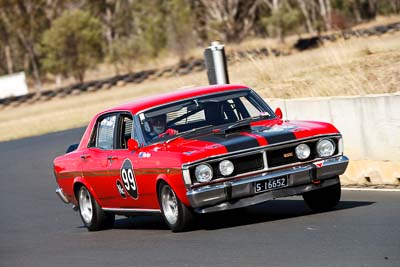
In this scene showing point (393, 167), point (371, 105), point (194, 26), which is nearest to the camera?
point (393, 167)

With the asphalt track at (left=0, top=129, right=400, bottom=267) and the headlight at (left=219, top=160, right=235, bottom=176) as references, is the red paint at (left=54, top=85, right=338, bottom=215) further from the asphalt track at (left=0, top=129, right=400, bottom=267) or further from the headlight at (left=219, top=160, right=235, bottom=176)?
the asphalt track at (left=0, top=129, right=400, bottom=267)

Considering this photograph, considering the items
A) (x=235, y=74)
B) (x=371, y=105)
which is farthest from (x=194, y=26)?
(x=371, y=105)

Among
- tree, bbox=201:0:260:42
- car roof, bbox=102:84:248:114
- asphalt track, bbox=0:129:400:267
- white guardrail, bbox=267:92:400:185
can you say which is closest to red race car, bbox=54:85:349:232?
car roof, bbox=102:84:248:114

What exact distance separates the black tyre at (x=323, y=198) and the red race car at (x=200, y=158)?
1 cm

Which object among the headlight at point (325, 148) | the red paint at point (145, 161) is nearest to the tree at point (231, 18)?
the red paint at point (145, 161)

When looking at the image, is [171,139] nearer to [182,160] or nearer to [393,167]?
[182,160]

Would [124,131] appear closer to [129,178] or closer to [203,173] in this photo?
[129,178]

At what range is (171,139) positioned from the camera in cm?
1052

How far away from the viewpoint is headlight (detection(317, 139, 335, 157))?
1020 cm

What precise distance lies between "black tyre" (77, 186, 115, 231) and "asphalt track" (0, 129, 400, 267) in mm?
135

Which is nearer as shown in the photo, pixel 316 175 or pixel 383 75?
pixel 316 175

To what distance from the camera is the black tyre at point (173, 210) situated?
10000 mm

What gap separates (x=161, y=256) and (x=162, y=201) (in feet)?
4.37

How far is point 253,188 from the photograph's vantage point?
9789 mm
